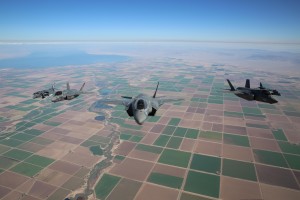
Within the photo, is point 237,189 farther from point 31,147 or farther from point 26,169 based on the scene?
point 31,147

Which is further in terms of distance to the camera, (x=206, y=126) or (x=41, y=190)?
(x=206, y=126)

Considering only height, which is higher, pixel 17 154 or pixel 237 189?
pixel 237 189

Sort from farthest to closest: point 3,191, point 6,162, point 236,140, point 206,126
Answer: point 206,126, point 236,140, point 6,162, point 3,191

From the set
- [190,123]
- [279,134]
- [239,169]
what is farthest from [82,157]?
[279,134]

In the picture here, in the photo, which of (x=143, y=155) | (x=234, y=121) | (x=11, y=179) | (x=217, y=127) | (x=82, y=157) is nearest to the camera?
(x=11, y=179)

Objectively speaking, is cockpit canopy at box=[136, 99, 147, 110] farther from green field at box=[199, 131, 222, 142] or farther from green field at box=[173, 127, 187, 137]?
green field at box=[199, 131, 222, 142]

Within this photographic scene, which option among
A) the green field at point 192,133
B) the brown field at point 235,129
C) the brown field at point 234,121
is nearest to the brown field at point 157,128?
the green field at point 192,133

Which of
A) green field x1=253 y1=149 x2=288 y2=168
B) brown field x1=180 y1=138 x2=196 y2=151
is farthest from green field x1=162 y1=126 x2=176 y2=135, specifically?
green field x1=253 y1=149 x2=288 y2=168
